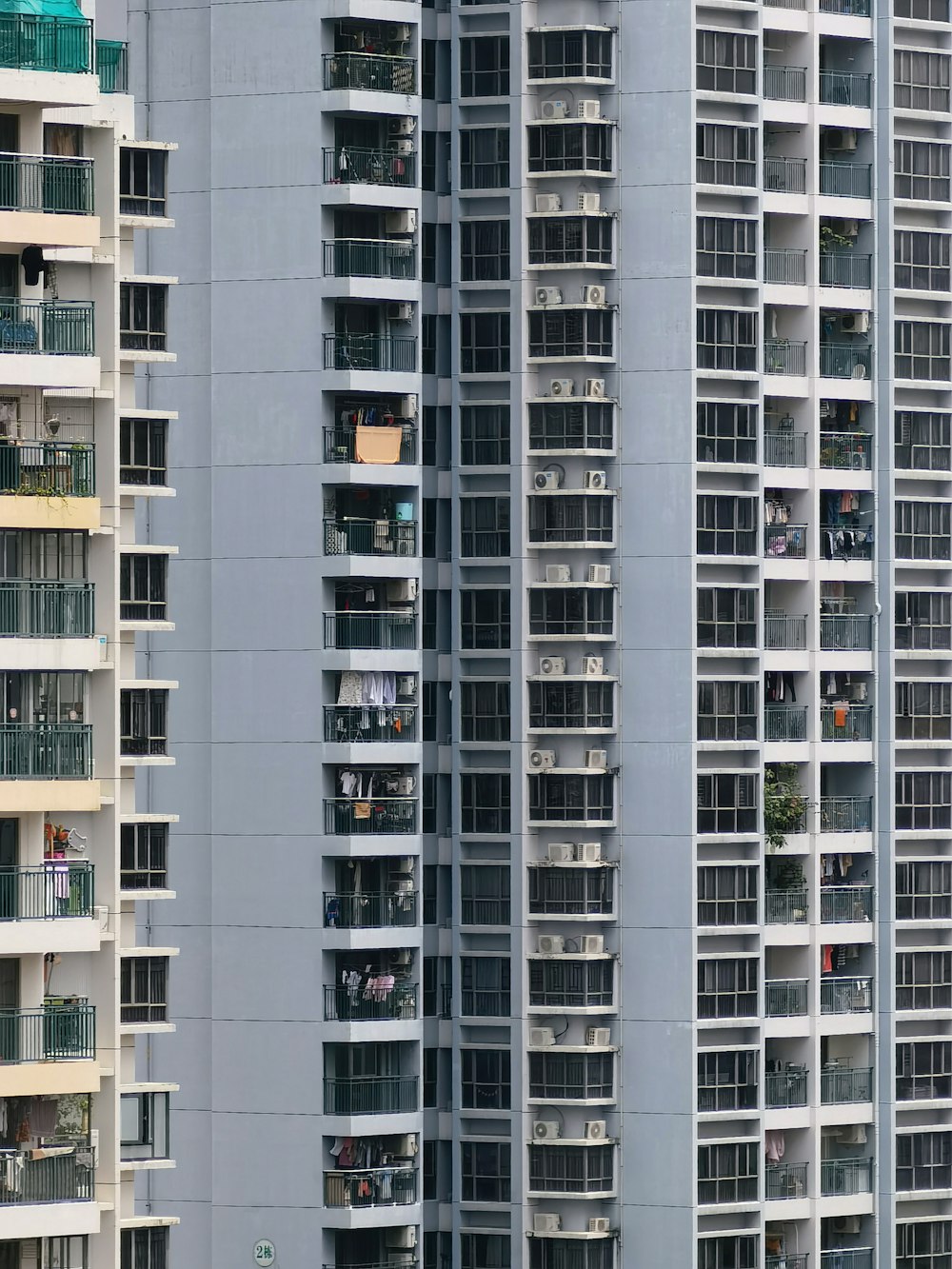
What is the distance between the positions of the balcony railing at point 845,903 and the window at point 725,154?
16.1 meters

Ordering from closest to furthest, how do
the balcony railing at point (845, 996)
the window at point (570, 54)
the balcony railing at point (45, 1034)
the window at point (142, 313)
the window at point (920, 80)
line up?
the balcony railing at point (45, 1034) → the window at point (142, 313) → the window at point (570, 54) → the balcony railing at point (845, 996) → the window at point (920, 80)

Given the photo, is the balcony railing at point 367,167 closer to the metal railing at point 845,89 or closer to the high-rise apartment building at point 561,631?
the high-rise apartment building at point 561,631

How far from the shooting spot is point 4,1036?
5778 centimetres

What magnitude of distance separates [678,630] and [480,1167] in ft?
41.5

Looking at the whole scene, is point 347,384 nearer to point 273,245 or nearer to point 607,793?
point 273,245

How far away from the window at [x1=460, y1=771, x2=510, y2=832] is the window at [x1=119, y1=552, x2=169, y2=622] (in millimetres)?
16690

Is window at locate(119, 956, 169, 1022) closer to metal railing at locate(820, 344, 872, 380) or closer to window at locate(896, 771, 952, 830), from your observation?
window at locate(896, 771, 952, 830)

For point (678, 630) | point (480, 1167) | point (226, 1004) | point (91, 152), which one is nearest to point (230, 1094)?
point (226, 1004)

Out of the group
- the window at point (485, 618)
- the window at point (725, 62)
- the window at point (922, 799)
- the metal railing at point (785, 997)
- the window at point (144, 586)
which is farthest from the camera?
the window at point (922, 799)

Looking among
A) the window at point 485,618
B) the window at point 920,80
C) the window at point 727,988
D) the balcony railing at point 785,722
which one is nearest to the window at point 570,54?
the window at point 920,80

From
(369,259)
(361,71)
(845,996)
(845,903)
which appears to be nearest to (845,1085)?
(845,996)

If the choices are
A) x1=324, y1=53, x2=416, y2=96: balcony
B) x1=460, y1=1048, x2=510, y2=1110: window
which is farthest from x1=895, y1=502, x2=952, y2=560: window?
x1=324, y1=53, x2=416, y2=96: balcony

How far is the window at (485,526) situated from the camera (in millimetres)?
86125

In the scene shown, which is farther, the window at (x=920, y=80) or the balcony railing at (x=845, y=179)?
the window at (x=920, y=80)
